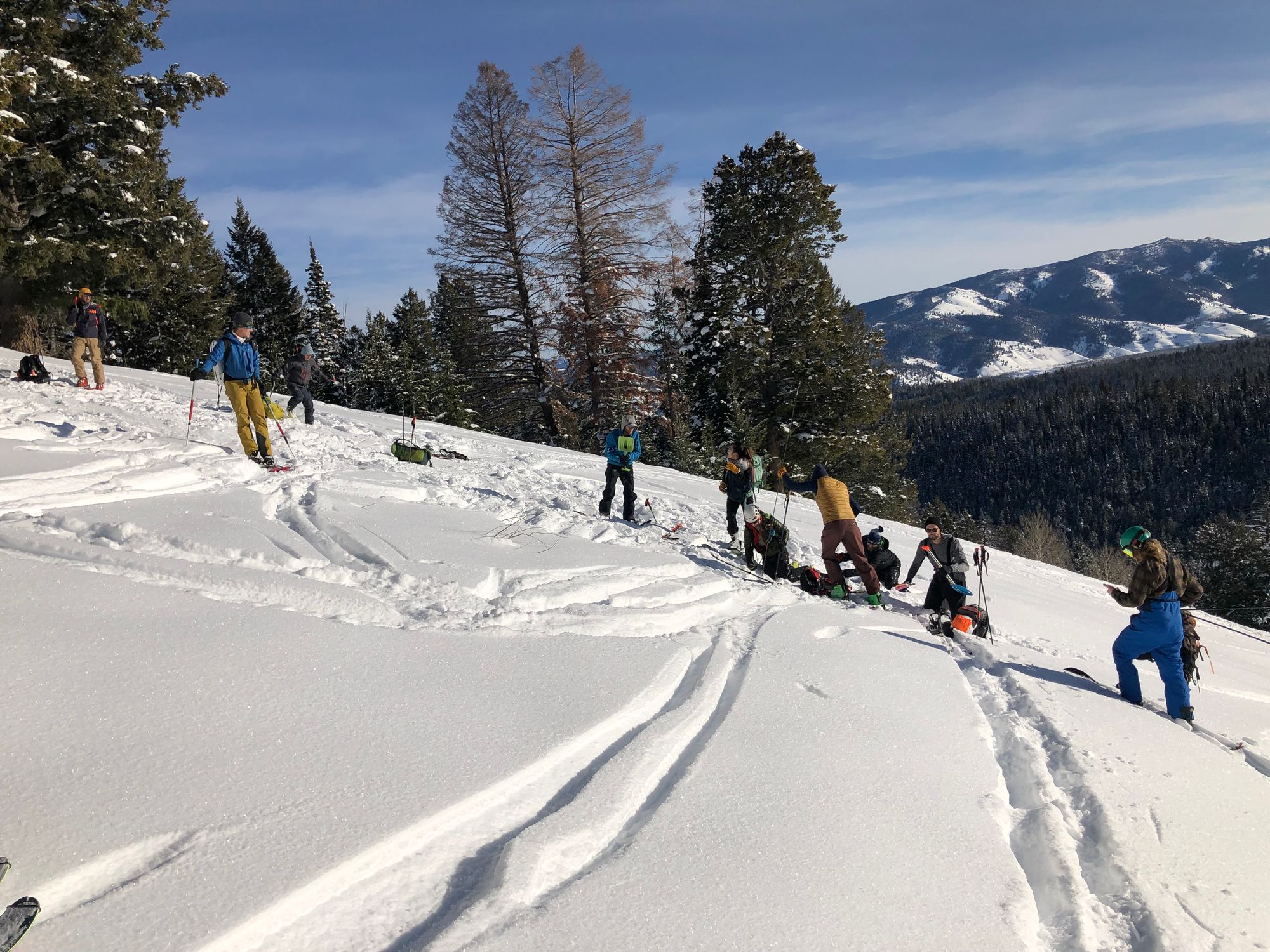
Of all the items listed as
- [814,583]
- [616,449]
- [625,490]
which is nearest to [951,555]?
[814,583]

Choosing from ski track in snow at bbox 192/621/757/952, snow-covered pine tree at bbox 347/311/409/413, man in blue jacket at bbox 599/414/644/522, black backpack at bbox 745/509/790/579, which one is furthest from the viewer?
snow-covered pine tree at bbox 347/311/409/413

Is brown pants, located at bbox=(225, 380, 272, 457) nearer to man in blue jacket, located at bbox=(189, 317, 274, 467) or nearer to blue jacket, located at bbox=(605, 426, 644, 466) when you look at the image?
man in blue jacket, located at bbox=(189, 317, 274, 467)

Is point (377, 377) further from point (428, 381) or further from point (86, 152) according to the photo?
point (86, 152)

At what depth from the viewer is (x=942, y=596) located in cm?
841

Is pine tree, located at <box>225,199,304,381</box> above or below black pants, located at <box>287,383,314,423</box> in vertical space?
above

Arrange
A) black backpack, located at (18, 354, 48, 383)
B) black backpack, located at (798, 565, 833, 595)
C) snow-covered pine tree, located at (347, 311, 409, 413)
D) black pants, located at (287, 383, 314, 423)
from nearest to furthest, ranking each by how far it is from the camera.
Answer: black backpack, located at (798, 565, 833, 595)
black backpack, located at (18, 354, 48, 383)
black pants, located at (287, 383, 314, 423)
snow-covered pine tree, located at (347, 311, 409, 413)

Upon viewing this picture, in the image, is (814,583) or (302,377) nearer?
(814,583)

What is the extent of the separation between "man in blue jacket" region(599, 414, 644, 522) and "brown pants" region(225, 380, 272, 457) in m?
4.62

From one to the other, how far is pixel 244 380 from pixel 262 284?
35486mm

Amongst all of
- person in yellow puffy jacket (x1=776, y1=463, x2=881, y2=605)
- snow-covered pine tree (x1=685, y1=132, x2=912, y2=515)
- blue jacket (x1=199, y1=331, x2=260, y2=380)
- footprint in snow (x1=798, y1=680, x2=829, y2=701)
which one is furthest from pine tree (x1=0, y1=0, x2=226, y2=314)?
footprint in snow (x1=798, y1=680, x2=829, y2=701)

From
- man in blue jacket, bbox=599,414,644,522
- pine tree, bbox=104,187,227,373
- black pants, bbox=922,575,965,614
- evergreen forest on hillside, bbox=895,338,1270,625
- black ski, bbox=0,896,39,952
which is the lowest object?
evergreen forest on hillside, bbox=895,338,1270,625

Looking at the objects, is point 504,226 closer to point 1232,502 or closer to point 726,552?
point 726,552

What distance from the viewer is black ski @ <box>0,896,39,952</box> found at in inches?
78.6

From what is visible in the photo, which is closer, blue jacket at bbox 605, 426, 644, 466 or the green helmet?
the green helmet
